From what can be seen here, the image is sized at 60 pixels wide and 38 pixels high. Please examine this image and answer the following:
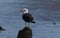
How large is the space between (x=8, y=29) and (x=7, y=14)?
4.31 meters

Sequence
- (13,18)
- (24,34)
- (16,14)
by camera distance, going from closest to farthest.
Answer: (24,34) → (13,18) → (16,14)

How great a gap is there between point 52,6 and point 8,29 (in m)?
8.94

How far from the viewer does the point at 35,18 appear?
56.2ft

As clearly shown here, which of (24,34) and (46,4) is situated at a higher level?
(46,4)

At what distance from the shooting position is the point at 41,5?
72.9 feet

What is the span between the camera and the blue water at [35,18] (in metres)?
13.6

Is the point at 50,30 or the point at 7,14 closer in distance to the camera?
the point at 50,30

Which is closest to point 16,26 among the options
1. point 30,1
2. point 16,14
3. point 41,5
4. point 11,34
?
point 11,34

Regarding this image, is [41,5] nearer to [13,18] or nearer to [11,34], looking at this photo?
[13,18]

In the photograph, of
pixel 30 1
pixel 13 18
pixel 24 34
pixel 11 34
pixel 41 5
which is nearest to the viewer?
pixel 24 34

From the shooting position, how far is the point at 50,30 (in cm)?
1414

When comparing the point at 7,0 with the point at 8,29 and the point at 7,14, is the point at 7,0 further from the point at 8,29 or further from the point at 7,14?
the point at 8,29

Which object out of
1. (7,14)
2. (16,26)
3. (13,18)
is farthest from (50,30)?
(7,14)

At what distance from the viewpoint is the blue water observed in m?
13.6
